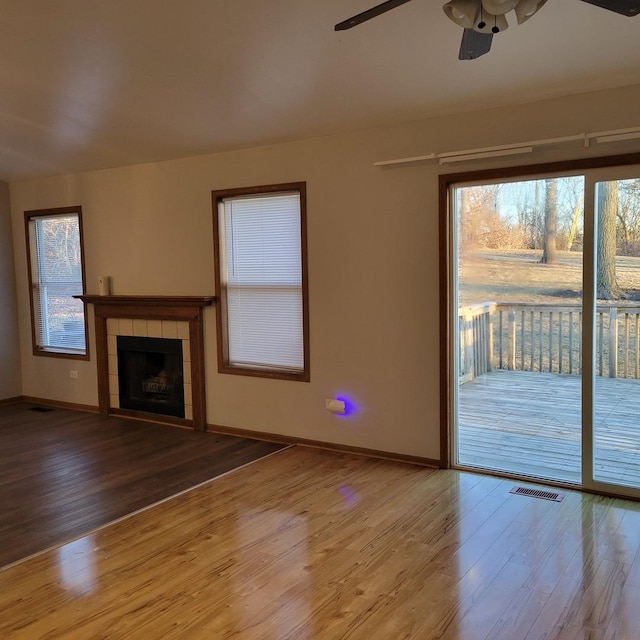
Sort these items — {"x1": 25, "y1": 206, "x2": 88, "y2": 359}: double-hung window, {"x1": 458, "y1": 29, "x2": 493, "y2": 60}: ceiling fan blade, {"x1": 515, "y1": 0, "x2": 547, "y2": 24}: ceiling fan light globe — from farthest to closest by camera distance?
{"x1": 25, "y1": 206, "x2": 88, "y2": 359}: double-hung window < {"x1": 458, "y1": 29, "x2": 493, "y2": 60}: ceiling fan blade < {"x1": 515, "y1": 0, "x2": 547, "y2": 24}: ceiling fan light globe

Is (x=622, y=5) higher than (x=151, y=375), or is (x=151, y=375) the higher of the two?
(x=622, y=5)

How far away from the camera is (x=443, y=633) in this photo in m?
2.35

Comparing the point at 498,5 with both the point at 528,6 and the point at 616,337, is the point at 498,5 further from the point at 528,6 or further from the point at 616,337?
the point at 616,337

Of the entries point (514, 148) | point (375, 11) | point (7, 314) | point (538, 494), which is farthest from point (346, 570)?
point (7, 314)

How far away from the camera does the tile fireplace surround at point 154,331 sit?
5484 millimetres

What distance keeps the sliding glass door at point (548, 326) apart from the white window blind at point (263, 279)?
134 cm

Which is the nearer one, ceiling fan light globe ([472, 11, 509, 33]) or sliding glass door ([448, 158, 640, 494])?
ceiling fan light globe ([472, 11, 509, 33])

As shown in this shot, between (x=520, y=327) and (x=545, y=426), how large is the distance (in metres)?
0.69

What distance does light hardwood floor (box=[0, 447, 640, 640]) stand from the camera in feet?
7.98

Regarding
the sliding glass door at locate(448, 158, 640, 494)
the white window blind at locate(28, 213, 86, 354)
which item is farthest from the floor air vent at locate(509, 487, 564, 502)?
the white window blind at locate(28, 213, 86, 354)

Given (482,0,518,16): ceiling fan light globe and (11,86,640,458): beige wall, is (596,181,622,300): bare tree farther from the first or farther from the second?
(482,0,518,16): ceiling fan light globe

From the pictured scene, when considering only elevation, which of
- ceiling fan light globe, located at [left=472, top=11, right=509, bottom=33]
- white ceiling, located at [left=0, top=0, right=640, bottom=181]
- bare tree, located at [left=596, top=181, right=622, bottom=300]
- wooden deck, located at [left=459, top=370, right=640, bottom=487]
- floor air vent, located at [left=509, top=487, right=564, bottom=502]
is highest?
white ceiling, located at [left=0, top=0, right=640, bottom=181]

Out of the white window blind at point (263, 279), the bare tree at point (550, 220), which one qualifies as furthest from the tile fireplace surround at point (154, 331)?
the bare tree at point (550, 220)

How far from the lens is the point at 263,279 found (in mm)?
5133
